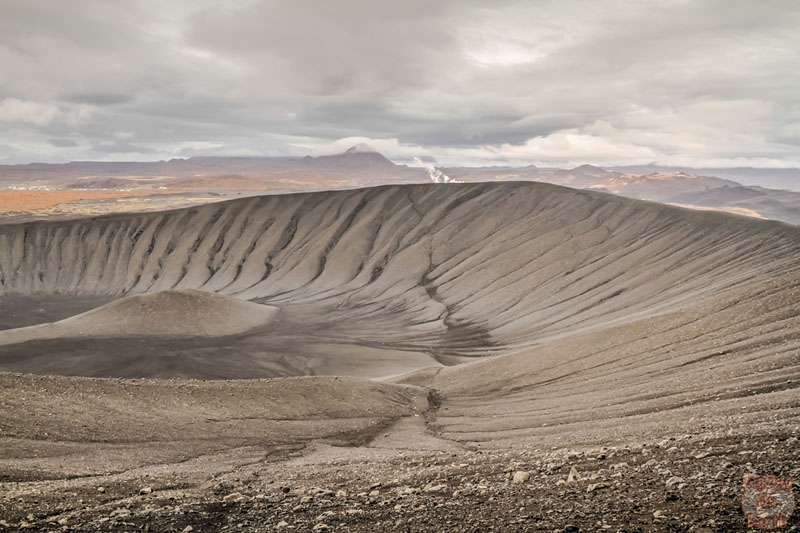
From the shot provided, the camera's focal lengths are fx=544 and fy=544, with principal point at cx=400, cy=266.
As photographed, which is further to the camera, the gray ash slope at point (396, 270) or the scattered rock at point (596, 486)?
the gray ash slope at point (396, 270)

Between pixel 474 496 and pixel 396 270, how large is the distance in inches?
3022

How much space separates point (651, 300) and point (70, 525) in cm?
4481

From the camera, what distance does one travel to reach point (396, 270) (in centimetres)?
8756

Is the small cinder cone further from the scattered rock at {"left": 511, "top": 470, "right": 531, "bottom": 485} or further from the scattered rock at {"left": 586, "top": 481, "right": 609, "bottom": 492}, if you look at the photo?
the scattered rock at {"left": 511, "top": 470, "right": 531, "bottom": 485}

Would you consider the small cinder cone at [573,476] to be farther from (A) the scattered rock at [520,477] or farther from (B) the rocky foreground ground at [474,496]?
(A) the scattered rock at [520,477]

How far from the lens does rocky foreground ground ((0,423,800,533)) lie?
29.3ft

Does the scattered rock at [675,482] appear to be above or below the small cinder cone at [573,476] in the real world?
above

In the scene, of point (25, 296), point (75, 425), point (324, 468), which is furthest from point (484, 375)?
point (25, 296)

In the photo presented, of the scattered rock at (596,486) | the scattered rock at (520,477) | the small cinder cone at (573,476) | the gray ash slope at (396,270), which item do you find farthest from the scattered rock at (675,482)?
the gray ash slope at (396,270)

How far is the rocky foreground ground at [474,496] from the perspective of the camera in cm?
893

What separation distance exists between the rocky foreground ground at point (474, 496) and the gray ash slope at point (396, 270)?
51.0ft

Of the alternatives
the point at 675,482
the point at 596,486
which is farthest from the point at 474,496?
the point at 675,482

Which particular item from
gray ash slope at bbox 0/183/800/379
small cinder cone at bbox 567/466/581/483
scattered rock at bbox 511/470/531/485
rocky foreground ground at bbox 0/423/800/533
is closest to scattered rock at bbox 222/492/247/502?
rocky foreground ground at bbox 0/423/800/533

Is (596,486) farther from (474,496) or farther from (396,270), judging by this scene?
(396,270)
